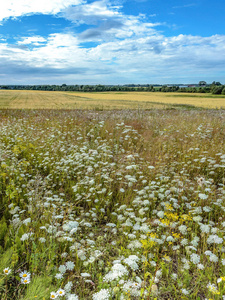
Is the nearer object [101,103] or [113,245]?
[113,245]

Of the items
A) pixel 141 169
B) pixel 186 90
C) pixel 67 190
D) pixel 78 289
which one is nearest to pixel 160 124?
pixel 141 169

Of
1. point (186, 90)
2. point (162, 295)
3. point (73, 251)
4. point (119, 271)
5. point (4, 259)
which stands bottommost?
point (162, 295)

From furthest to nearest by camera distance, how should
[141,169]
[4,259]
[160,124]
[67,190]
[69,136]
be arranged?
1. [160,124]
2. [69,136]
3. [141,169]
4. [67,190]
5. [4,259]

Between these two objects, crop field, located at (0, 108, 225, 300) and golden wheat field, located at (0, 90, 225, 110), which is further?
golden wheat field, located at (0, 90, 225, 110)

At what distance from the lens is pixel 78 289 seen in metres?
2.11

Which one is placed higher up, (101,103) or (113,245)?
(101,103)

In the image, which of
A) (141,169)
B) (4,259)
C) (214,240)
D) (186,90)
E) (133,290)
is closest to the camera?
(133,290)

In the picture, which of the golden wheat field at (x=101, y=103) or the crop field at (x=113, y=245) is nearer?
the crop field at (x=113, y=245)

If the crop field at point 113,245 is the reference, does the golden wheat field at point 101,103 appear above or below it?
above

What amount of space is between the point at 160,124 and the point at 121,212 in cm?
713

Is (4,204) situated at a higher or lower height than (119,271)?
lower

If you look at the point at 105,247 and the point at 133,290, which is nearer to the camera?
the point at 133,290

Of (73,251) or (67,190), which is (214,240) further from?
(67,190)

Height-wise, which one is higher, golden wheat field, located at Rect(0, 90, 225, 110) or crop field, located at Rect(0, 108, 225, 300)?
golden wheat field, located at Rect(0, 90, 225, 110)
